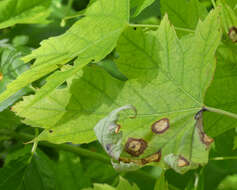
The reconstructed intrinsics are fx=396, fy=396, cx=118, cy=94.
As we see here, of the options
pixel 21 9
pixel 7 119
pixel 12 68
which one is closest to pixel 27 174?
pixel 7 119

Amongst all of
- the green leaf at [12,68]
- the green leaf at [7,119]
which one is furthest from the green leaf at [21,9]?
the green leaf at [7,119]

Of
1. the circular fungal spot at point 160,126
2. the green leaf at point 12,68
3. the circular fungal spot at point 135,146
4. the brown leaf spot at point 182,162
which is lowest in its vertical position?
the green leaf at point 12,68

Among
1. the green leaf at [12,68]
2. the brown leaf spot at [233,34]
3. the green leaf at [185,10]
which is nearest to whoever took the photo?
the brown leaf spot at [233,34]

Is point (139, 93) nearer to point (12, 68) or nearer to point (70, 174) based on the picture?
point (12, 68)

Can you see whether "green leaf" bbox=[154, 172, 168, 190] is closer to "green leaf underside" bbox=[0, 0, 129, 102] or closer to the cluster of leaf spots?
the cluster of leaf spots

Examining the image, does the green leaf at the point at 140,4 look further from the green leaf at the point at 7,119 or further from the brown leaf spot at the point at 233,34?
the green leaf at the point at 7,119

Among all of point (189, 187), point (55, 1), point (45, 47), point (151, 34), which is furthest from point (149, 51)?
point (55, 1)
